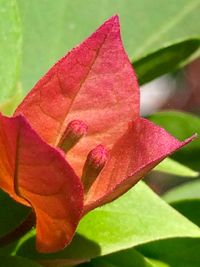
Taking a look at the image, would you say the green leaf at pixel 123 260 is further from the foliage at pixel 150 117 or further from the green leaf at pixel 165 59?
the green leaf at pixel 165 59

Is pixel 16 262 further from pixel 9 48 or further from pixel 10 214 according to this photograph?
pixel 9 48

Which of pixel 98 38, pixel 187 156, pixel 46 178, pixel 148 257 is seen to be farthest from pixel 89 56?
pixel 187 156

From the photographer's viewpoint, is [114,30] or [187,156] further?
[187,156]

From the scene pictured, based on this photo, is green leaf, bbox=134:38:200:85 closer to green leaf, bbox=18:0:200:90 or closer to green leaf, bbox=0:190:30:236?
green leaf, bbox=18:0:200:90

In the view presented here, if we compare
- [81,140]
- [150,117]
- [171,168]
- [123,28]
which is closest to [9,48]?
[81,140]

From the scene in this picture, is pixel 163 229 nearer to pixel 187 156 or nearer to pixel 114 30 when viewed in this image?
pixel 114 30

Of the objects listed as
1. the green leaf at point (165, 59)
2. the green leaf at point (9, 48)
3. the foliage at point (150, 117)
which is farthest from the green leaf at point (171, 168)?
the green leaf at point (9, 48)
